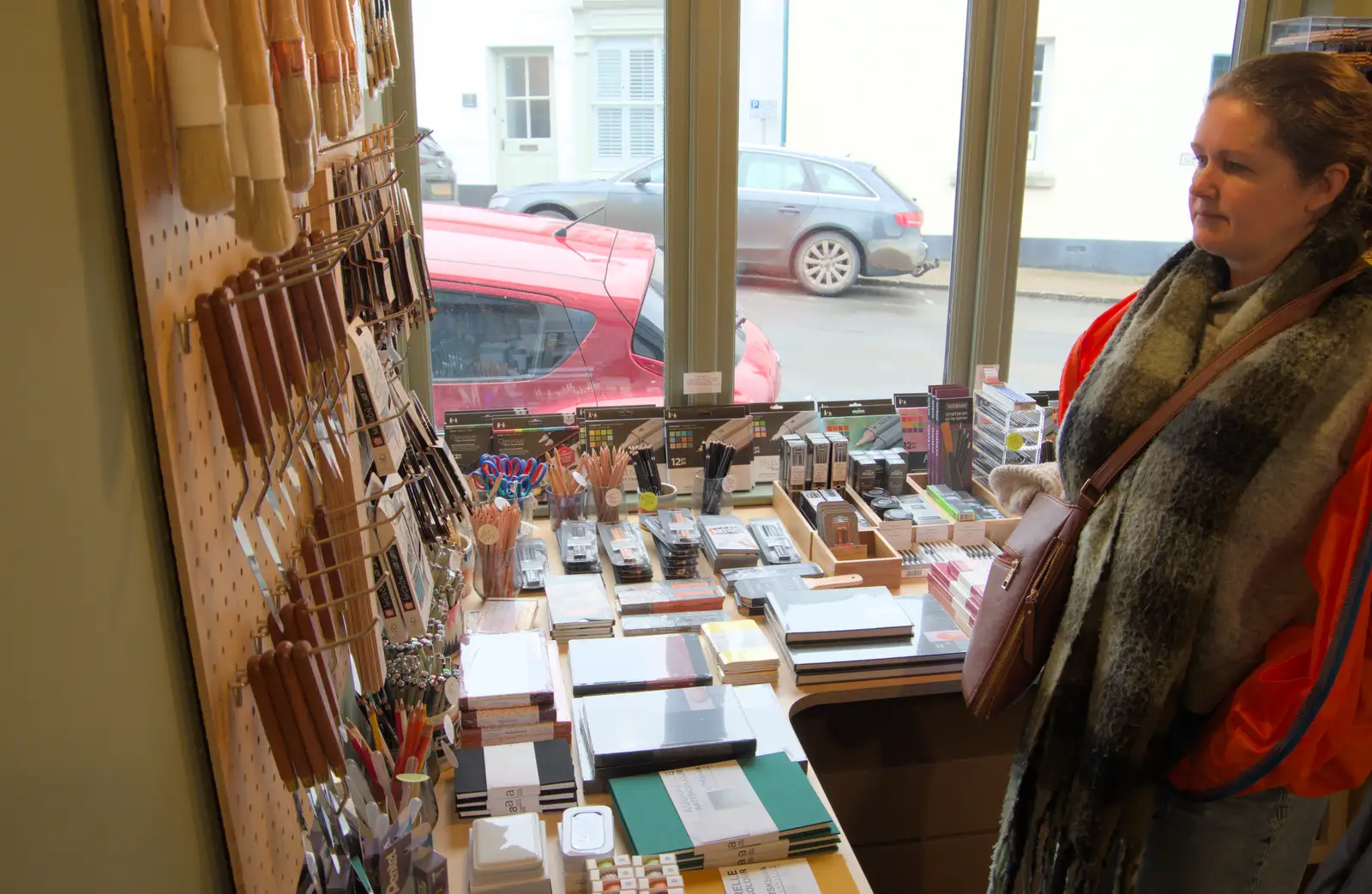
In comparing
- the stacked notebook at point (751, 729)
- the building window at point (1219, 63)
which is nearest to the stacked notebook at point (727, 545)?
the stacked notebook at point (751, 729)

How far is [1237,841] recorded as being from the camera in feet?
5.31

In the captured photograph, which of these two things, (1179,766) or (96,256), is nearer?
(96,256)

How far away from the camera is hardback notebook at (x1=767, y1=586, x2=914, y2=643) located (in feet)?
6.77

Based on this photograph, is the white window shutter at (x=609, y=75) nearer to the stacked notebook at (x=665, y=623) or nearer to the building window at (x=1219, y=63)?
the stacked notebook at (x=665, y=623)

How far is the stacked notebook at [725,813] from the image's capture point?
147cm

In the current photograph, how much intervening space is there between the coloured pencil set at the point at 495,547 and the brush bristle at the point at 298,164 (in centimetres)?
138

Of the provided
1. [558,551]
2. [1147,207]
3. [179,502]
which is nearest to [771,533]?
[558,551]

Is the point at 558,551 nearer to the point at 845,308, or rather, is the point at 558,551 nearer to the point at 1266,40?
the point at 845,308

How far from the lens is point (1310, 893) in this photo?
1.86 metres

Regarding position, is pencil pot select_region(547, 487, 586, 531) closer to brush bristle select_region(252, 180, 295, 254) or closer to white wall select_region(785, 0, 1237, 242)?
white wall select_region(785, 0, 1237, 242)

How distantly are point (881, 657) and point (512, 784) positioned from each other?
2.63 feet

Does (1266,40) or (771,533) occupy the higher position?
(1266,40)

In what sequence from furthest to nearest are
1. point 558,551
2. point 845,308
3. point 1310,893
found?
point 845,308 → point 558,551 → point 1310,893

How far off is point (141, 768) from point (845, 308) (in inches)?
96.9
